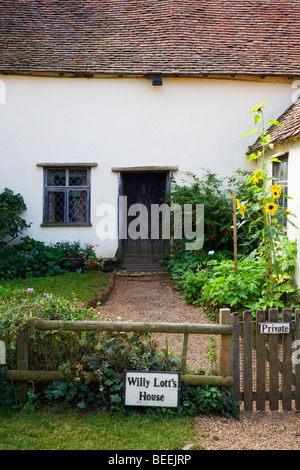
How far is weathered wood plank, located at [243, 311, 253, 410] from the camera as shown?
3807 millimetres

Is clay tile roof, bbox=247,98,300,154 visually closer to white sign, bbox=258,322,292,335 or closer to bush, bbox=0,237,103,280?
white sign, bbox=258,322,292,335

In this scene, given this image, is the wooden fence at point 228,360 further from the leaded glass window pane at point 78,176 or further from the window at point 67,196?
the leaded glass window pane at point 78,176

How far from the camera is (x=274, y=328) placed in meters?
3.88

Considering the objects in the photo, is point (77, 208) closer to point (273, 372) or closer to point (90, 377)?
point (90, 377)

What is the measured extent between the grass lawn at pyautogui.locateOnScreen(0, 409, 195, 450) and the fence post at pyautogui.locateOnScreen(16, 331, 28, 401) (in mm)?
205

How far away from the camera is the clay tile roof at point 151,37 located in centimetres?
1025

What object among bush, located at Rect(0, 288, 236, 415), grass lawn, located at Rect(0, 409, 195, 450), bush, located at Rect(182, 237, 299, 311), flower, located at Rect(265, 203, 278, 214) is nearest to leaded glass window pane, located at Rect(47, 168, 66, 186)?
bush, located at Rect(182, 237, 299, 311)

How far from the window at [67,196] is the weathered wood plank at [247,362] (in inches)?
291

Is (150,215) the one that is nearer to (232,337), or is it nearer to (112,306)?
(112,306)

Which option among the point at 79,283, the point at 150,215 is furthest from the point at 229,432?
the point at 150,215

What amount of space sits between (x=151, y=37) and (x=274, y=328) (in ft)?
31.2

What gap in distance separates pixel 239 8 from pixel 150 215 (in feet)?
21.9

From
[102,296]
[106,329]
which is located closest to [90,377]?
[106,329]

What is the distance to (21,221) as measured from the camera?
10234 mm
